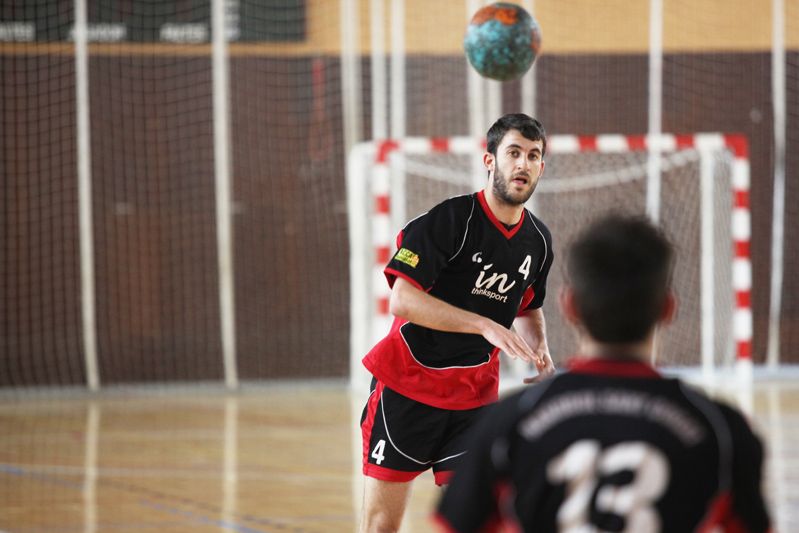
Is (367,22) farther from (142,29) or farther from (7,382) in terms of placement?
(7,382)

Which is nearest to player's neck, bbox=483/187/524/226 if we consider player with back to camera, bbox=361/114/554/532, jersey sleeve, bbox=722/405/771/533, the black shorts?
player with back to camera, bbox=361/114/554/532

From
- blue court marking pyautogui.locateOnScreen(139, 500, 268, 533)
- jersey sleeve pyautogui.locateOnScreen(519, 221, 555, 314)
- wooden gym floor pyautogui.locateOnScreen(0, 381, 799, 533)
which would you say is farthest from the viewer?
wooden gym floor pyautogui.locateOnScreen(0, 381, 799, 533)

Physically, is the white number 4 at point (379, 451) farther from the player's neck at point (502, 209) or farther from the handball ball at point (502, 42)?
the handball ball at point (502, 42)

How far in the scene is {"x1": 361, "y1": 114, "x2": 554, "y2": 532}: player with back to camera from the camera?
13.1ft

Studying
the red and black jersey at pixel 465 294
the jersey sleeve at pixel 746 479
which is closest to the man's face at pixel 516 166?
the red and black jersey at pixel 465 294

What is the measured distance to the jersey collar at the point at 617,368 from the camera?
75.7 inches

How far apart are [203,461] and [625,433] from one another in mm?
6321

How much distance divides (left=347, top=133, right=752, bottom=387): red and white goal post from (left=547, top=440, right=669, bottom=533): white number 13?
950 cm

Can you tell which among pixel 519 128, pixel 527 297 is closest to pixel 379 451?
pixel 527 297

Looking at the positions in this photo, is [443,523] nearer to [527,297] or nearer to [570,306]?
[570,306]

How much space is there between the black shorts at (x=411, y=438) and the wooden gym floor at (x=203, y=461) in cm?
164

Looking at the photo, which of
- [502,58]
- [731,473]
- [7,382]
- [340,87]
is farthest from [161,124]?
[731,473]

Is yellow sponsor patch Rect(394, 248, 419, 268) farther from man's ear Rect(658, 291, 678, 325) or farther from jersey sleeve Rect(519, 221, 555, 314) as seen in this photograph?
man's ear Rect(658, 291, 678, 325)

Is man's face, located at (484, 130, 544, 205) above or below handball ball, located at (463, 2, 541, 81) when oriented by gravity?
below
